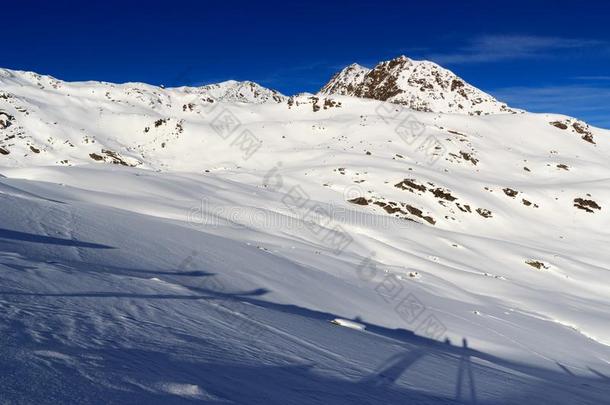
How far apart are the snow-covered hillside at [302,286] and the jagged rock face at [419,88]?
5936cm

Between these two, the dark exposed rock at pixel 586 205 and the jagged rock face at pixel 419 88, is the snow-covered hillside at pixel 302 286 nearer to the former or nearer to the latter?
the dark exposed rock at pixel 586 205

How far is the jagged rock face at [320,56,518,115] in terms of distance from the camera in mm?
107750

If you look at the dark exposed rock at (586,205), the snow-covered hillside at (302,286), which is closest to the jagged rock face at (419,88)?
the dark exposed rock at (586,205)

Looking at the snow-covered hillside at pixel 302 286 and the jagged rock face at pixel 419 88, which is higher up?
the jagged rock face at pixel 419 88

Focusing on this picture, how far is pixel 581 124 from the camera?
74438 millimetres

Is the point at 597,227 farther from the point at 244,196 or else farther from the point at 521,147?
the point at 244,196

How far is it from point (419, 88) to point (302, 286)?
114 m

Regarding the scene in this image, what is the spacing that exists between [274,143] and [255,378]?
191 ft

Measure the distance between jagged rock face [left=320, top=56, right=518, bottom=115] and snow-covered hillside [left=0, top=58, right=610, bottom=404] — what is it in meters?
59.4

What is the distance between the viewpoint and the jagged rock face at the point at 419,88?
10775 cm

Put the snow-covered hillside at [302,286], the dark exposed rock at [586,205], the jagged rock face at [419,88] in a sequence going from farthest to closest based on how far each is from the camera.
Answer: the jagged rock face at [419,88], the dark exposed rock at [586,205], the snow-covered hillside at [302,286]

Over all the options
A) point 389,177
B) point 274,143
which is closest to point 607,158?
point 389,177

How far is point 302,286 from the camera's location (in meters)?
10.3

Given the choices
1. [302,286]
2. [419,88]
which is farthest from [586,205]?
[419,88]
